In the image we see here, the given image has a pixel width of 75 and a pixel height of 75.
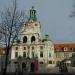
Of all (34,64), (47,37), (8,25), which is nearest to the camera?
(8,25)

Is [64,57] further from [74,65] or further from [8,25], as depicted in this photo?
[8,25]

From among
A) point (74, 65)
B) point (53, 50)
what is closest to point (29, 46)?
point (53, 50)

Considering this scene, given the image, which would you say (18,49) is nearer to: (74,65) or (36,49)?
(36,49)

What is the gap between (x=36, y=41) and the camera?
83938 millimetres

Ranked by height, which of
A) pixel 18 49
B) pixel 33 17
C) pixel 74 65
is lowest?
pixel 74 65

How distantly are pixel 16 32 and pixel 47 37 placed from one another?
54.9 meters

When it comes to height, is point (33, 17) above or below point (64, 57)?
above

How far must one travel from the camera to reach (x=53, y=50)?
3374 inches

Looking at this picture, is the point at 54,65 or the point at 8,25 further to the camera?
the point at 54,65

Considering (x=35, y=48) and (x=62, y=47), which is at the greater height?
(x=62, y=47)

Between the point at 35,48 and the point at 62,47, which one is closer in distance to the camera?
the point at 35,48

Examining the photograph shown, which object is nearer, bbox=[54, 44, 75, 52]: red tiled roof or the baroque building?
the baroque building

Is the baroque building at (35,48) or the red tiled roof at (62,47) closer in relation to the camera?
the baroque building at (35,48)

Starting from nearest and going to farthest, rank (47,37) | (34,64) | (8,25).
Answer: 1. (8,25)
2. (34,64)
3. (47,37)
